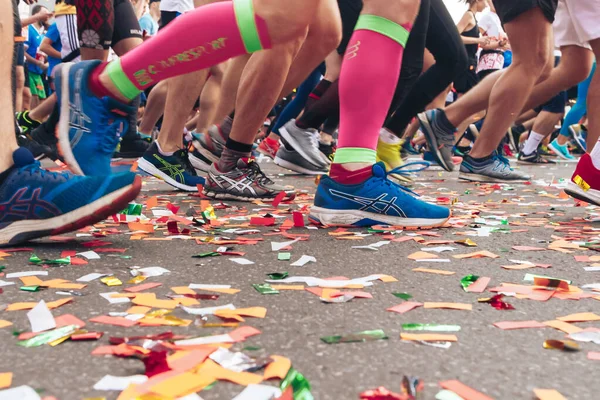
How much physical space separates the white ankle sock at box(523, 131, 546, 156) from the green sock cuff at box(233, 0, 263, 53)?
6.63 metres

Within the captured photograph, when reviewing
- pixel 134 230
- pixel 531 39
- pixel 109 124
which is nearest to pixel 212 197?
pixel 134 230

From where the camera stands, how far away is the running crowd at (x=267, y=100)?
176 cm

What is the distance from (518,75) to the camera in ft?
13.5

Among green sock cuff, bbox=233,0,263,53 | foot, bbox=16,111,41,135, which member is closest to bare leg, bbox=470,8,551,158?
green sock cuff, bbox=233,0,263,53

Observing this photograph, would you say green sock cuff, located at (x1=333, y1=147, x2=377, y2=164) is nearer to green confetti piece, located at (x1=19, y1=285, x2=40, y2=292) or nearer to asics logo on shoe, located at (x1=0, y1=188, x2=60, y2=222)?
asics logo on shoe, located at (x1=0, y1=188, x2=60, y2=222)

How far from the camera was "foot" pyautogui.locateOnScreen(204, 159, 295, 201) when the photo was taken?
3078 millimetres

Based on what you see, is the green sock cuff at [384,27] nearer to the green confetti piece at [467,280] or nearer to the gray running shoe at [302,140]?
the green confetti piece at [467,280]

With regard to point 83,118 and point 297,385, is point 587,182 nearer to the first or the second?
point 83,118

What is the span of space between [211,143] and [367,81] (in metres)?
2.05

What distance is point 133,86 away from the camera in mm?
1799

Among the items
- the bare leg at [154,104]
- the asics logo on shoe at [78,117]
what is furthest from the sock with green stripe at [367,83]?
the bare leg at [154,104]

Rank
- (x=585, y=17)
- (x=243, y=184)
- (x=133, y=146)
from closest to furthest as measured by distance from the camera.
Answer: (x=243, y=184) < (x=585, y=17) < (x=133, y=146)

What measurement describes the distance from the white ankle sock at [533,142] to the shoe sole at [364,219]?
5.98 m

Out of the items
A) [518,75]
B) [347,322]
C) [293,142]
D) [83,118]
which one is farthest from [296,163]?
[347,322]
